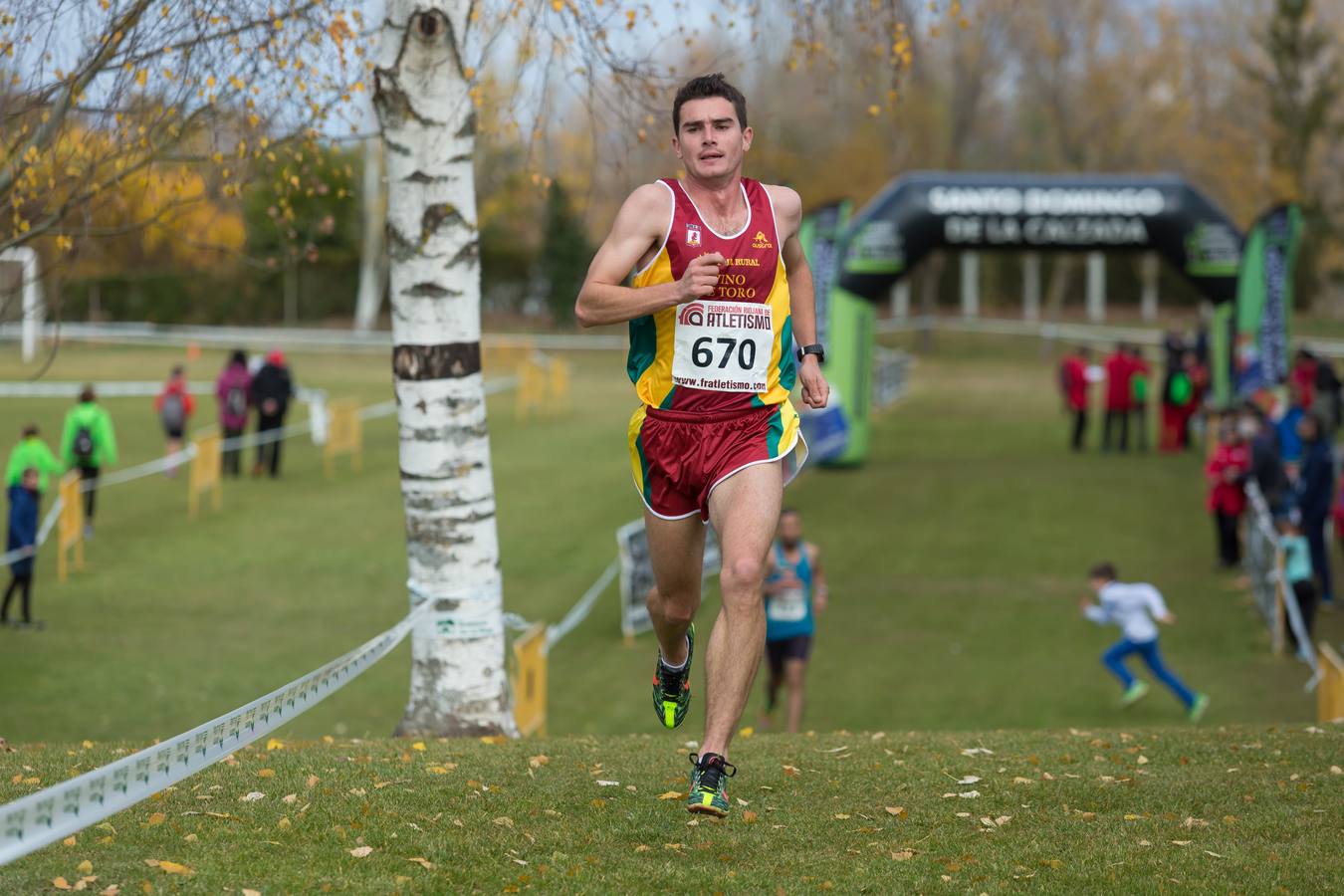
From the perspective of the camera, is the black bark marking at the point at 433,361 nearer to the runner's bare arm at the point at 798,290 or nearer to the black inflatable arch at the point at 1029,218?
the runner's bare arm at the point at 798,290

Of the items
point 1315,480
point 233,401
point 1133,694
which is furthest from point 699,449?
point 233,401

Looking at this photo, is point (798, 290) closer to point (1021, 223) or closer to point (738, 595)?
point (738, 595)

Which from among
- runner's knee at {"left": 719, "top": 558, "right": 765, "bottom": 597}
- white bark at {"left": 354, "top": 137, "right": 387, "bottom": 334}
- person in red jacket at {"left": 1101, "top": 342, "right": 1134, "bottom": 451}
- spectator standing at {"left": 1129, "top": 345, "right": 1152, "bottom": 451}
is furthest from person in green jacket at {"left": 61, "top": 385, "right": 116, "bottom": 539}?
white bark at {"left": 354, "top": 137, "right": 387, "bottom": 334}

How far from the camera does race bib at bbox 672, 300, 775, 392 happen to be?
586 centimetres

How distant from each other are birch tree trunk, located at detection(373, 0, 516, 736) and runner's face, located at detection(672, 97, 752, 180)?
3.58 m

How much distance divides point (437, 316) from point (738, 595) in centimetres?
412

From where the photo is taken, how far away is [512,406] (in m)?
40.5

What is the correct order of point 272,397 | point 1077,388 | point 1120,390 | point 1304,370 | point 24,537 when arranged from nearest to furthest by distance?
point 24,537, point 1304,370, point 272,397, point 1120,390, point 1077,388

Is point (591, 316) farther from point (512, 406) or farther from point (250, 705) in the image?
point (512, 406)

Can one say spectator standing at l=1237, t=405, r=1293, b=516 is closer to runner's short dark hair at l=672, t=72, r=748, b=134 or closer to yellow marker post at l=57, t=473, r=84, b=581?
yellow marker post at l=57, t=473, r=84, b=581

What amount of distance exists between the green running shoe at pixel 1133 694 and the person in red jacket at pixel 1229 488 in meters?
5.01

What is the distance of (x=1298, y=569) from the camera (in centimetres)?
1572

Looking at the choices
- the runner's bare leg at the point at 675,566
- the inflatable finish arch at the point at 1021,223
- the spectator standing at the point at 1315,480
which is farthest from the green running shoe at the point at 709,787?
the inflatable finish arch at the point at 1021,223

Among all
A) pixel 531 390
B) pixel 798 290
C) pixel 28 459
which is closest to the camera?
pixel 798 290
